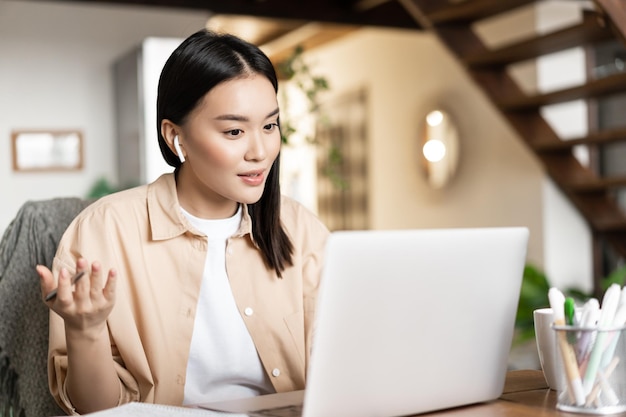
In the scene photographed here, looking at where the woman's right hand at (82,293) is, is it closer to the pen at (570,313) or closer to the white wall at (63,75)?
the pen at (570,313)

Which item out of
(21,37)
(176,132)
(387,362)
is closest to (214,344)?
(176,132)

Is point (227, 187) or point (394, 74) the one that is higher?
point (394, 74)

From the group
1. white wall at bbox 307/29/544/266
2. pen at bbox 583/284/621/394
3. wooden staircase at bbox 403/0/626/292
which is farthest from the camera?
white wall at bbox 307/29/544/266

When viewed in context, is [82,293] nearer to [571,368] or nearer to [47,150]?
[571,368]

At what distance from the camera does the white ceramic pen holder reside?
1.22 metres

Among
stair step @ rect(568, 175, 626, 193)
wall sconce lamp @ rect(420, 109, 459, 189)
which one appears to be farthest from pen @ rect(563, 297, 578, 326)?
wall sconce lamp @ rect(420, 109, 459, 189)

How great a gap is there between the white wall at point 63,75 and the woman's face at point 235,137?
3317 millimetres

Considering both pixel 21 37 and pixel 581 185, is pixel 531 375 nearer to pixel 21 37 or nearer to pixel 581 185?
pixel 581 185

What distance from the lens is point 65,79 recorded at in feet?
15.9

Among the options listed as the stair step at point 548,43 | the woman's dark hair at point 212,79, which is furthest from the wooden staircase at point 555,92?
the woman's dark hair at point 212,79

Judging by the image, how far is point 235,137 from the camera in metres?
1.60

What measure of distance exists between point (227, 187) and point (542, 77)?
11.6ft

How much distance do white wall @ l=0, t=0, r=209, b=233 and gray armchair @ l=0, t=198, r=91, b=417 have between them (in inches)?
116

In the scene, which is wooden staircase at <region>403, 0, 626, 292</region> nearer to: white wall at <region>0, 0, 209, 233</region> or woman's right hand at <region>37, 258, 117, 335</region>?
white wall at <region>0, 0, 209, 233</region>
